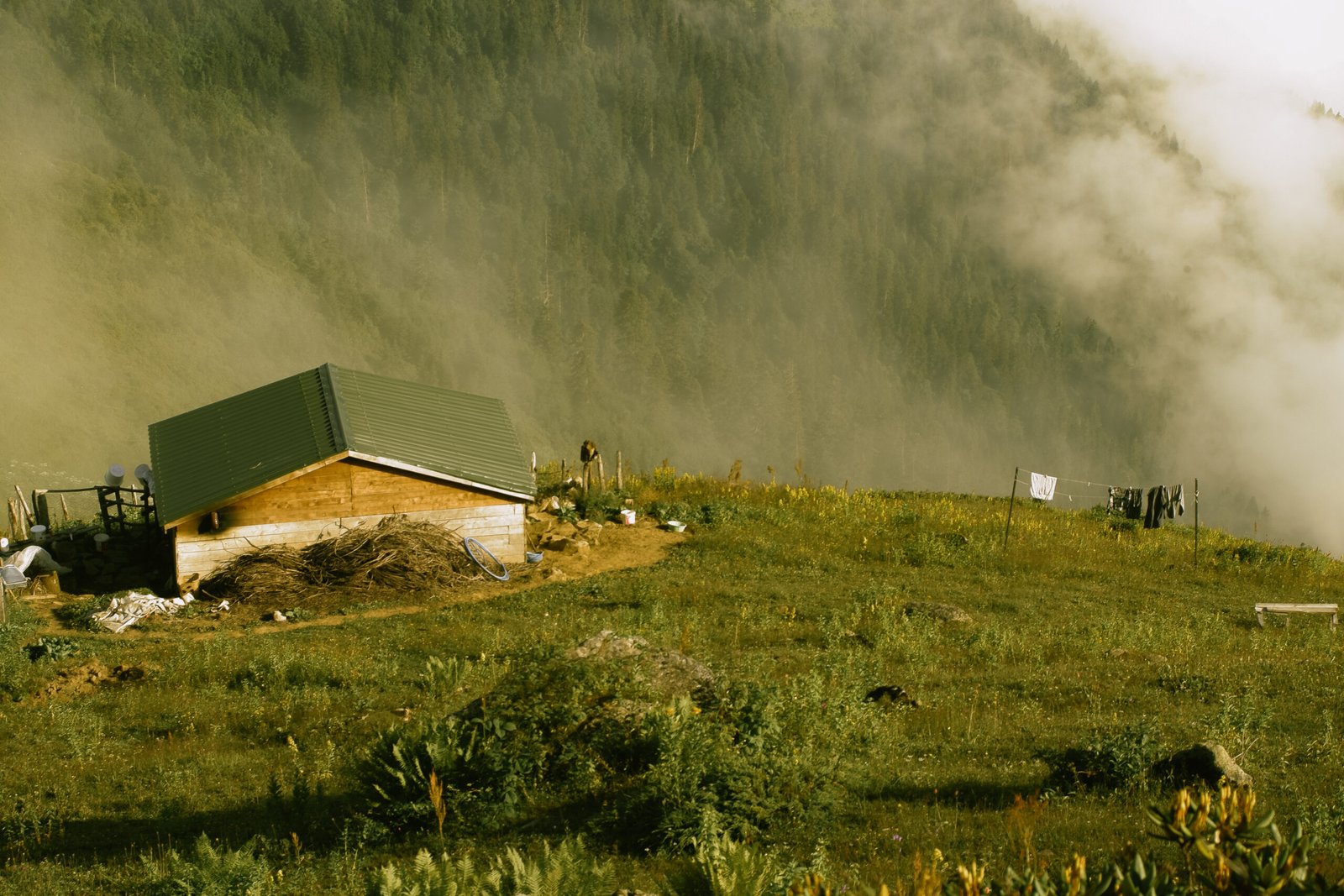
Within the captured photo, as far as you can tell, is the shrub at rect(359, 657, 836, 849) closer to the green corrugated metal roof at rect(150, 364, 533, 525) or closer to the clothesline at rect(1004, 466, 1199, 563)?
the green corrugated metal roof at rect(150, 364, 533, 525)

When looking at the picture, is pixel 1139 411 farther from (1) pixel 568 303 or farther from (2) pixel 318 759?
(2) pixel 318 759

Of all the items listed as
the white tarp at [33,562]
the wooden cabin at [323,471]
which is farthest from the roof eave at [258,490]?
the white tarp at [33,562]

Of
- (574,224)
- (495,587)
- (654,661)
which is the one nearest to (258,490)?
(495,587)

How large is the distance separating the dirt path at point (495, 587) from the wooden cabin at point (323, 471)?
1.34 metres

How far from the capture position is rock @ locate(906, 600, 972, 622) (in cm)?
1953

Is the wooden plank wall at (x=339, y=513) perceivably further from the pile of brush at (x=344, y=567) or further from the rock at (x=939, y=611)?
the rock at (x=939, y=611)

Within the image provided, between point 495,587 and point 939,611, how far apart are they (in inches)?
357

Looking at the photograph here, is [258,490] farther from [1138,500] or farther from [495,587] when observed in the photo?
[1138,500]

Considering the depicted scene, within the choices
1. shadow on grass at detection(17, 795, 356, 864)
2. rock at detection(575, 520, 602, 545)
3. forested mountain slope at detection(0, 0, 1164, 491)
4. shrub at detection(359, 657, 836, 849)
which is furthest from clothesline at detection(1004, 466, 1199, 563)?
forested mountain slope at detection(0, 0, 1164, 491)

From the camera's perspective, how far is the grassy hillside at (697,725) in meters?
9.14

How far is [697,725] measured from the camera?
9711 mm

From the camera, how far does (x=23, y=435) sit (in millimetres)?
62531

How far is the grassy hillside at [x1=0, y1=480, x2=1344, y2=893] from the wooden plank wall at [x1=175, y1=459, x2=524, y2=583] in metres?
2.01

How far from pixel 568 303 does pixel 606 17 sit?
58609 mm
